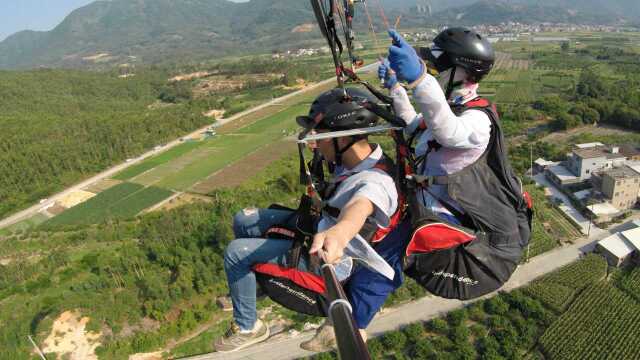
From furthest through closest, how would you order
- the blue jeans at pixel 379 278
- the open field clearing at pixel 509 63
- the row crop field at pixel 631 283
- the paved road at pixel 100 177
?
the open field clearing at pixel 509 63
the paved road at pixel 100 177
the row crop field at pixel 631 283
the blue jeans at pixel 379 278

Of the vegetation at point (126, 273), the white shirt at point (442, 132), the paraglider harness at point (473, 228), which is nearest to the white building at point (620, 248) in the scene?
the vegetation at point (126, 273)

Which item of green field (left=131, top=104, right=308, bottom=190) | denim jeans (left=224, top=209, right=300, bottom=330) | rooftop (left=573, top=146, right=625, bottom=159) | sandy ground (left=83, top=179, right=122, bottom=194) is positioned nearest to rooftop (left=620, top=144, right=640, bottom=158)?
rooftop (left=573, top=146, right=625, bottom=159)

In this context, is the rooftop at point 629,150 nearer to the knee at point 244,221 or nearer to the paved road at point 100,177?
the paved road at point 100,177

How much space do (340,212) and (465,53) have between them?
1443 mm

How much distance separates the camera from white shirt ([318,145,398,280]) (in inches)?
96.6

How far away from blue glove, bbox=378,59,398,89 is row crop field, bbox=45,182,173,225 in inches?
1070

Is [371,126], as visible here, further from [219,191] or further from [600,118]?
[600,118]

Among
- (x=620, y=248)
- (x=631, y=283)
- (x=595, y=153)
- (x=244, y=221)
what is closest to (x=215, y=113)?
(x=595, y=153)

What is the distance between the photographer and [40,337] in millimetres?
15109

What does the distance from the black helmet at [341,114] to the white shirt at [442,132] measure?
0.37 metres

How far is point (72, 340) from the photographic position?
49.2 ft

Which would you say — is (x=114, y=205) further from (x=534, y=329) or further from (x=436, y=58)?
(x=436, y=58)

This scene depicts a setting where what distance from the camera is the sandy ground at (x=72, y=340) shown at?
14641 millimetres

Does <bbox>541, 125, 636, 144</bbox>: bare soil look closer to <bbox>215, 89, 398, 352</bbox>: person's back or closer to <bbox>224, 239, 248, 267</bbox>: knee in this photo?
<bbox>215, 89, 398, 352</bbox>: person's back
